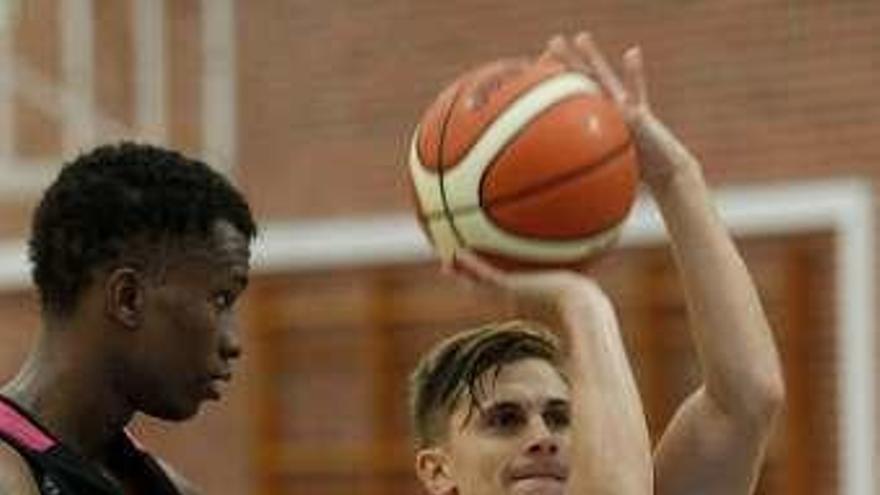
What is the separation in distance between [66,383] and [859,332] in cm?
594

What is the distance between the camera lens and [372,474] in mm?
10531

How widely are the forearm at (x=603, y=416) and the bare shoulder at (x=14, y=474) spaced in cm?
78

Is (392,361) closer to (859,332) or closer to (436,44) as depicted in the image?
(436,44)

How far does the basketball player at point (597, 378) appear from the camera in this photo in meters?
3.45

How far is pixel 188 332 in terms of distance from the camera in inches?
128

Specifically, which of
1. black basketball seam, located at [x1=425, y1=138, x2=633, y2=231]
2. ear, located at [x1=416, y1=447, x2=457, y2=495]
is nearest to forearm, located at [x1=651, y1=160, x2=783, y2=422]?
black basketball seam, located at [x1=425, y1=138, x2=633, y2=231]

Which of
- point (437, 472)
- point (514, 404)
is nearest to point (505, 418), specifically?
point (514, 404)

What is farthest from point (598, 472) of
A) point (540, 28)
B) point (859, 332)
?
point (540, 28)

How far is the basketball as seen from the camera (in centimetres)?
362

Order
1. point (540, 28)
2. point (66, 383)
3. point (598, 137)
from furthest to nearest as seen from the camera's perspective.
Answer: point (540, 28) → point (598, 137) → point (66, 383)

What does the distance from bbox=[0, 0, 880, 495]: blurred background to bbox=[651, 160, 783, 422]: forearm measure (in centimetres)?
494

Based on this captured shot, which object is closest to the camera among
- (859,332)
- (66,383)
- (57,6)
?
(66,383)

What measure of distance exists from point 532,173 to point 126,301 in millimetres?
742

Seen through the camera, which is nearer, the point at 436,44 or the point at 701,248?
the point at 701,248
